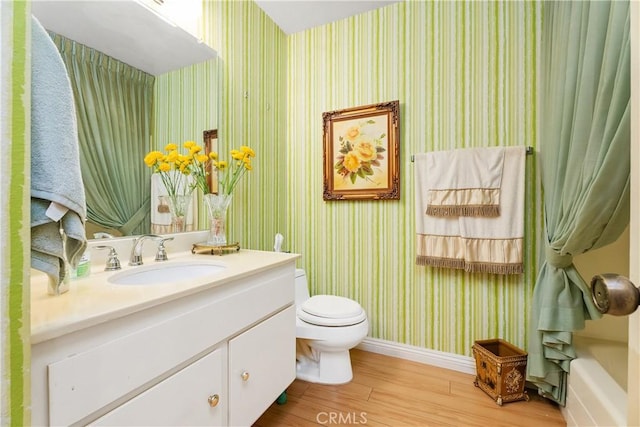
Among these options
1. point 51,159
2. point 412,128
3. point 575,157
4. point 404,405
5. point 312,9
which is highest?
point 312,9

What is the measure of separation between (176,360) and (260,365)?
0.43m

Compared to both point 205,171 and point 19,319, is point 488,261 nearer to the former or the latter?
point 205,171

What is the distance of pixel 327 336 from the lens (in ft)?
5.08

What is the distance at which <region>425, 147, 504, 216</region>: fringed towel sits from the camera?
64.3 inches

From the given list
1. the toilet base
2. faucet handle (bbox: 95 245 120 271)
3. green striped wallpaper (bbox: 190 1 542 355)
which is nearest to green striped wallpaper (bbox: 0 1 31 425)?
faucet handle (bbox: 95 245 120 271)

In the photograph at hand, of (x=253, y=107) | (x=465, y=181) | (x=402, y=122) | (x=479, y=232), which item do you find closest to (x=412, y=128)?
(x=402, y=122)

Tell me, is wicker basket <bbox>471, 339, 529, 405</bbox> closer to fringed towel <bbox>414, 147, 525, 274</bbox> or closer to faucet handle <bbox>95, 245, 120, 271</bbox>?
fringed towel <bbox>414, 147, 525, 274</bbox>

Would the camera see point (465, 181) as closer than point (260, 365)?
No

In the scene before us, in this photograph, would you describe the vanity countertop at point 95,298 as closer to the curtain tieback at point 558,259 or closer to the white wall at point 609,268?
the curtain tieback at point 558,259

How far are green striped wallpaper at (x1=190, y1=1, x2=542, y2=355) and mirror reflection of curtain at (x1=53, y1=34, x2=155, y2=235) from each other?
0.48 metres

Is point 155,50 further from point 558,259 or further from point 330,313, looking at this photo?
point 558,259

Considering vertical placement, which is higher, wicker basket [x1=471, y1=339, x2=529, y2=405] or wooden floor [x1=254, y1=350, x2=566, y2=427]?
wicker basket [x1=471, y1=339, x2=529, y2=405]

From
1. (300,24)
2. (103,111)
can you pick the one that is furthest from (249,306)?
(300,24)

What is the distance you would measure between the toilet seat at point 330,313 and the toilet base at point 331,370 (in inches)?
9.3
